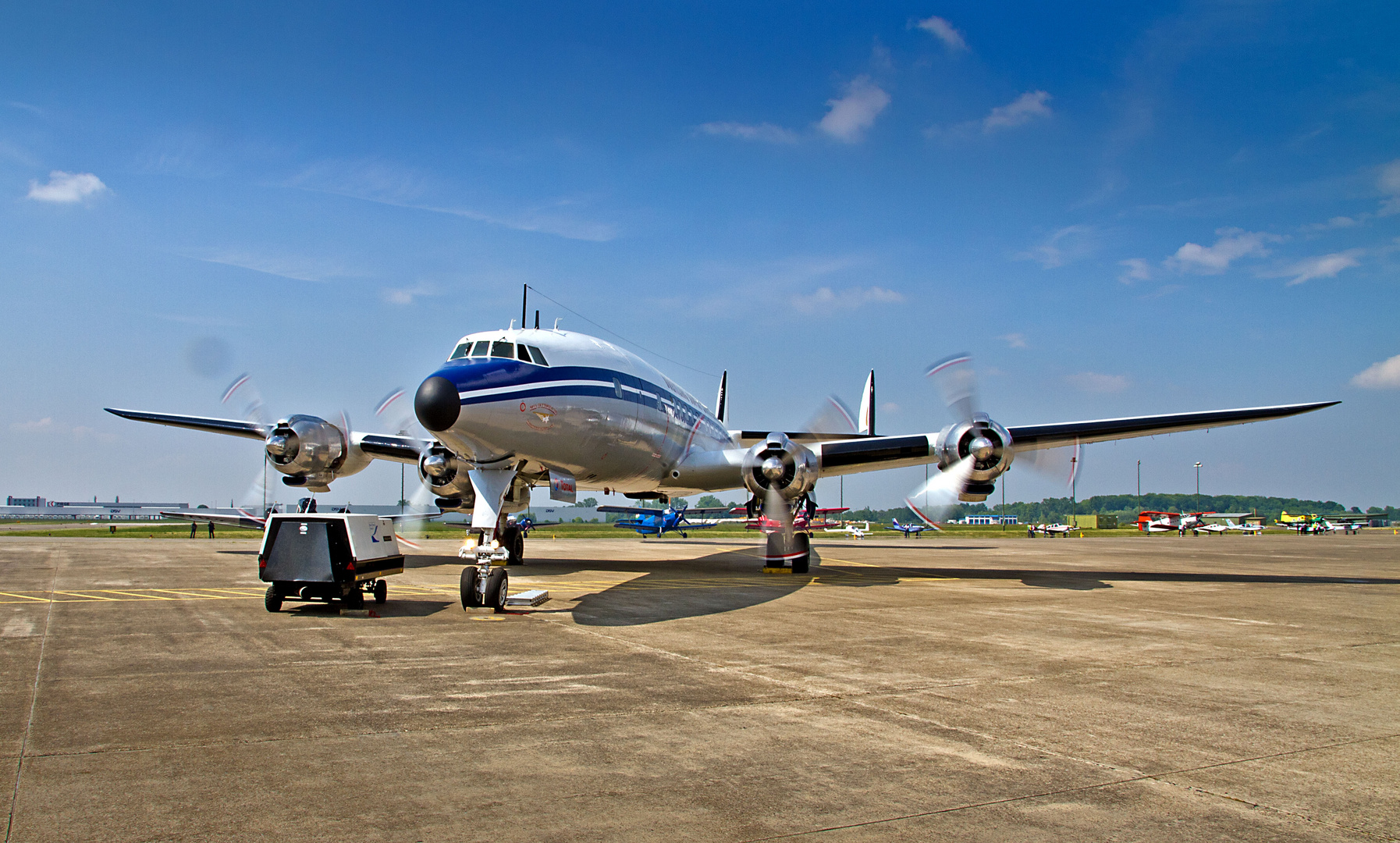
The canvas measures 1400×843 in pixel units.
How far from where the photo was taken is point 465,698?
6.89 m

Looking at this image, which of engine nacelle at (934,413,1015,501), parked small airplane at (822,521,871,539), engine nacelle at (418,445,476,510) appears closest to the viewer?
engine nacelle at (934,413,1015,501)

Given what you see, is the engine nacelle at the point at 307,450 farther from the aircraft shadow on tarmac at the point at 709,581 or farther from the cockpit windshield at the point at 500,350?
the cockpit windshield at the point at 500,350

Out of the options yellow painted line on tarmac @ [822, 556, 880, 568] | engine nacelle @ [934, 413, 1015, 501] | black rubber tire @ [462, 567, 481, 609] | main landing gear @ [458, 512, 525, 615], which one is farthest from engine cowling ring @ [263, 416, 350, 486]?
engine nacelle @ [934, 413, 1015, 501]

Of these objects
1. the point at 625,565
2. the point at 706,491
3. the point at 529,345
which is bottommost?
the point at 625,565

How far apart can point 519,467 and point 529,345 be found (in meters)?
2.12

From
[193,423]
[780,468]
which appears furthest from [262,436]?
[780,468]

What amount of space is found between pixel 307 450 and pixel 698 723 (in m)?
18.8

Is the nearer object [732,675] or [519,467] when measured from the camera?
[732,675]

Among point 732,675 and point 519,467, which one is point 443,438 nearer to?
point 519,467

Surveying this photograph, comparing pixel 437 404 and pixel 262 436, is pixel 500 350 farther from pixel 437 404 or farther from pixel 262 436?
pixel 262 436

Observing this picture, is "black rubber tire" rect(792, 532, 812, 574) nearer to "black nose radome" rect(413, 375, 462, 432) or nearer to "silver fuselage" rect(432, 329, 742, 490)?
"silver fuselage" rect(432, 329, 742, 490)

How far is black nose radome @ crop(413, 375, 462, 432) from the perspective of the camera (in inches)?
482

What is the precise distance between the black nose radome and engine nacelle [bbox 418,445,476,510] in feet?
30.6

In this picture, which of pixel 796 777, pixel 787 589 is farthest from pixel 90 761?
pixel 787 589
